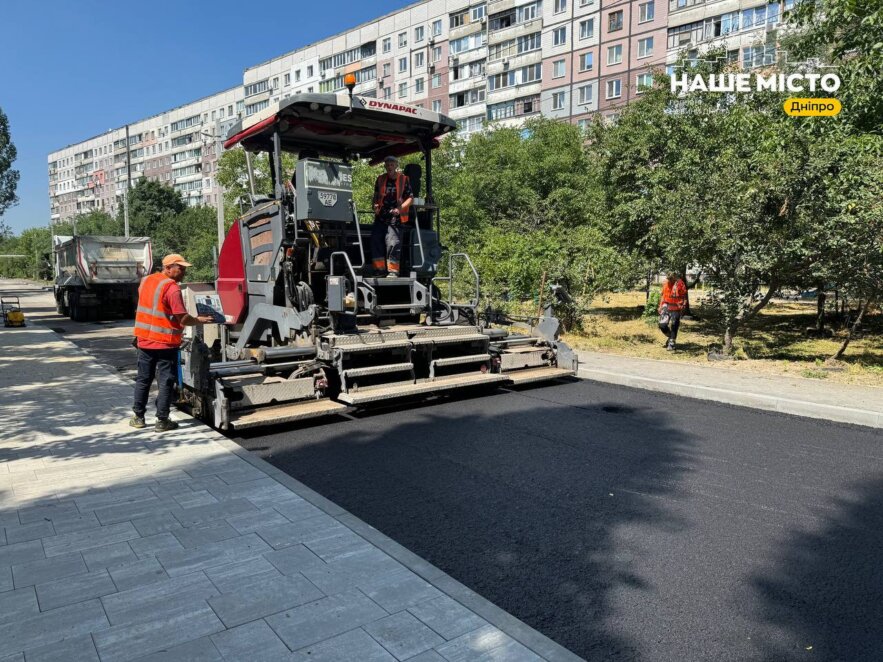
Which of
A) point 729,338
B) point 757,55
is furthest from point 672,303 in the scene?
point 757,55

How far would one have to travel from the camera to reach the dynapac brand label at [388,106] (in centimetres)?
708

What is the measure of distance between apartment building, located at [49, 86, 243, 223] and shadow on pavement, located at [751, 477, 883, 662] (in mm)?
62642

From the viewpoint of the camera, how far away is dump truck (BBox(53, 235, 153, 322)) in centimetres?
2055

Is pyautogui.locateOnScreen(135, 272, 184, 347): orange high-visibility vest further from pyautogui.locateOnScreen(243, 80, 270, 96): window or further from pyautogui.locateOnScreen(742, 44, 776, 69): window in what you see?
pyautogui.locateOnScreen(243, 80, 270, 96): window

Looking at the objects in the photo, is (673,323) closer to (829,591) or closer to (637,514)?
(637,514)

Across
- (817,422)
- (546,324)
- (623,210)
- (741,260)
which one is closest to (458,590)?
(817,422)

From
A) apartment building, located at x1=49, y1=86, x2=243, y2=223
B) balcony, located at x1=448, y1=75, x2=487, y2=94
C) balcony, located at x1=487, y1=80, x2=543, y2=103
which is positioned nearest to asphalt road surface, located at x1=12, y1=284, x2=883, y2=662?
balcony, located at x1=487, y1=80, x2=543, y2=103

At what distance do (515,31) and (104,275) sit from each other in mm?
32549

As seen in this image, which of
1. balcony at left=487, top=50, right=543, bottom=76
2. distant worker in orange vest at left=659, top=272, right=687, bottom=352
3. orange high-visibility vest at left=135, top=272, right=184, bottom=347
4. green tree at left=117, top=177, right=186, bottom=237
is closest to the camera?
orange high-visibility vest at left=135, top=272, right=184, bottom=347

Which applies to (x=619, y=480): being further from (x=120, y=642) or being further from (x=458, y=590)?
(x=120, y=642)

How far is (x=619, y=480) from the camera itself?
4719mm

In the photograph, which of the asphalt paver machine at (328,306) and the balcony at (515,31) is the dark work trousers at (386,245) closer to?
the asphalt paver machine at (328,306)

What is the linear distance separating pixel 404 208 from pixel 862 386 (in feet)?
20.2

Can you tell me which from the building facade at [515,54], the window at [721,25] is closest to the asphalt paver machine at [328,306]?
the building facade at [515,54]
